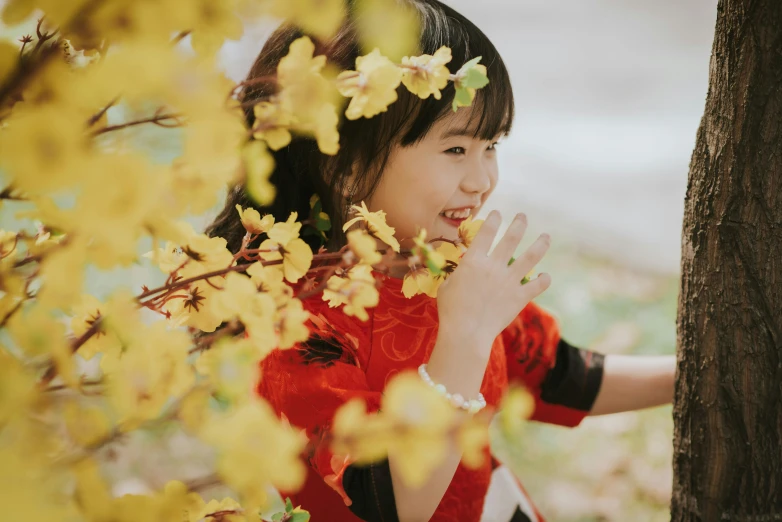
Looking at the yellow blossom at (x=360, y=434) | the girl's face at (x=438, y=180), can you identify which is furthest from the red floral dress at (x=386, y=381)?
the yellow blossom at (x=360, y=434)

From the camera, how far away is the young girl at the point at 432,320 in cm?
74

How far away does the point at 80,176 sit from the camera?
0.91ft

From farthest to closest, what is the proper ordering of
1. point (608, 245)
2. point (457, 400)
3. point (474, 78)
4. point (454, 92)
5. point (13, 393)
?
point (608, 245) < point (454, 92) < point (457, 400) < point (474, 78) < point (13, 393)

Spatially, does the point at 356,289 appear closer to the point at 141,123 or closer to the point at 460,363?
the point at 141,123

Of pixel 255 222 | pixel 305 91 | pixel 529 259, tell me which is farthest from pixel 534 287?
pixel 305 91

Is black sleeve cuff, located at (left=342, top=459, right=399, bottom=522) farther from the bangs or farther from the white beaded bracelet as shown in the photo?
the bangs

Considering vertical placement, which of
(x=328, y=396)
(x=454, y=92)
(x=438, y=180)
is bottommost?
(x=328, y=396)

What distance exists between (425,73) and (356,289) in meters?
0.18

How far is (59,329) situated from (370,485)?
0.47 meters

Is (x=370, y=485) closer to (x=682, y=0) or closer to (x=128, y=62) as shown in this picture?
(x=128, y=62)

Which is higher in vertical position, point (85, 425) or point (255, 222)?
point (255, 222)

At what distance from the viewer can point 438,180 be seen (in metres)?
0.88

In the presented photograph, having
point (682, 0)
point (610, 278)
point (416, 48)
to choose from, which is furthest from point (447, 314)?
point (682, 0)

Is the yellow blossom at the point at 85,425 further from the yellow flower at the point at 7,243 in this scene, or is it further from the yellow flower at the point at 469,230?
the yellow flower at the point at 469,230
